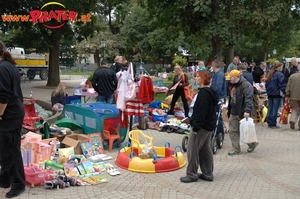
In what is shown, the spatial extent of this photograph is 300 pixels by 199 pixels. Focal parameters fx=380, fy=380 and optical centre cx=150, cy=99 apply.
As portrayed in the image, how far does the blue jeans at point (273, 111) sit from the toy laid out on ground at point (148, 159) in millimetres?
5131

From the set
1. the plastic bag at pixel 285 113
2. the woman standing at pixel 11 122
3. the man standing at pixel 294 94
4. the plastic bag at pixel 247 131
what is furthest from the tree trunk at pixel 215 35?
the woman standing at pixel 11 122

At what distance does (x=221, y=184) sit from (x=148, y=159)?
1351mm

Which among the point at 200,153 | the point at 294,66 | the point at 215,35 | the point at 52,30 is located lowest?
the point at 200,153

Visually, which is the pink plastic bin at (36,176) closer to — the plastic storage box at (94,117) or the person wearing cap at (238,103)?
the plastic storage box at (94,117)

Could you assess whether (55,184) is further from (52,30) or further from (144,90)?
(52,30)

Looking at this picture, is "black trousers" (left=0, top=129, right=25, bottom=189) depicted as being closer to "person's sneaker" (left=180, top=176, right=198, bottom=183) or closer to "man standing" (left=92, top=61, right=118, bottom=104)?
"person's sneaker" (left=180, top=176, right=198, bottom=183)

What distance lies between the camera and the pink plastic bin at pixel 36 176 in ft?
18.2

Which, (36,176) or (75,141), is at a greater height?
(75,141)

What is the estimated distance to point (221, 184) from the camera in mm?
5891

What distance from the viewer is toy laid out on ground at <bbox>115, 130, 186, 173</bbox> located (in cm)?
644

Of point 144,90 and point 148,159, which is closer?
point 148,159

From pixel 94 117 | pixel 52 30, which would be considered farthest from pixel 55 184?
pixel 52 30

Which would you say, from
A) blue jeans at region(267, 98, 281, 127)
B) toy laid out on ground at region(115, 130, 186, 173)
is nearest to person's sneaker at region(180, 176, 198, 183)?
toy laid out on ground at region(115, 130, 186, 173)

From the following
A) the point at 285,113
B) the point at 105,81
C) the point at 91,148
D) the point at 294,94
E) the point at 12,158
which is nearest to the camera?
the point at 12,158
